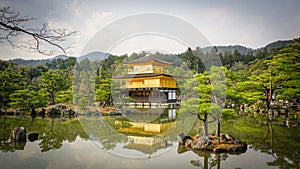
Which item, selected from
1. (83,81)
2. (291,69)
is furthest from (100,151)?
(83,81)

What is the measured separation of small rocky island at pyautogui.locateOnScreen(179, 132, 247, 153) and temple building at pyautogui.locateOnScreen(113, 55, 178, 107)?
1216 cm

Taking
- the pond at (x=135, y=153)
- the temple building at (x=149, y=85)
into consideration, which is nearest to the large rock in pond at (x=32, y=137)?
the pond at (x=135, y=153)

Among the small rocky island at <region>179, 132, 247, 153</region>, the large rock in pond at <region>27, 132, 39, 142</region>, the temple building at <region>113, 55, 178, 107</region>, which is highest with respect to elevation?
the temple building at <region>113, 55, 178, 107</region>

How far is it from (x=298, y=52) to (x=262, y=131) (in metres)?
8.38

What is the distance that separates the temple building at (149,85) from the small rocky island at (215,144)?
39.9 ft

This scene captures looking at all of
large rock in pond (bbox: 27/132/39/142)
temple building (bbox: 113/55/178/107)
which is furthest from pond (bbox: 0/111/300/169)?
temple building (bbox: 113/55/178/107)

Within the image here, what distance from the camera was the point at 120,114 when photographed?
15477mm

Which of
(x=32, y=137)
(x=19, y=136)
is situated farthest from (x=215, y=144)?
(x=19, y=136)

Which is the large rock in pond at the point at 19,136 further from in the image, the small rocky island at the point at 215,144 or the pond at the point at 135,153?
the small rocky island at the point at 215,144

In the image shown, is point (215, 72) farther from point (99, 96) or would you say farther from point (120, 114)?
point (99, 96)

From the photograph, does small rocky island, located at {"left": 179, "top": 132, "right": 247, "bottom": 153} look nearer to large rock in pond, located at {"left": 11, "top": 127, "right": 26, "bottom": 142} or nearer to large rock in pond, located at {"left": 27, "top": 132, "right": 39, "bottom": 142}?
large rock in pond, located at {"left": 27, "top": 132, "right": 39, "bottom": 142}

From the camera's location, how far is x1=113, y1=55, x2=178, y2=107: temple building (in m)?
19.7

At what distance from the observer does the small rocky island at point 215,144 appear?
6.11 metres

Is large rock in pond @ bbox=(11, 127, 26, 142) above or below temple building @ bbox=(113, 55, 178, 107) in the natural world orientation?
below
